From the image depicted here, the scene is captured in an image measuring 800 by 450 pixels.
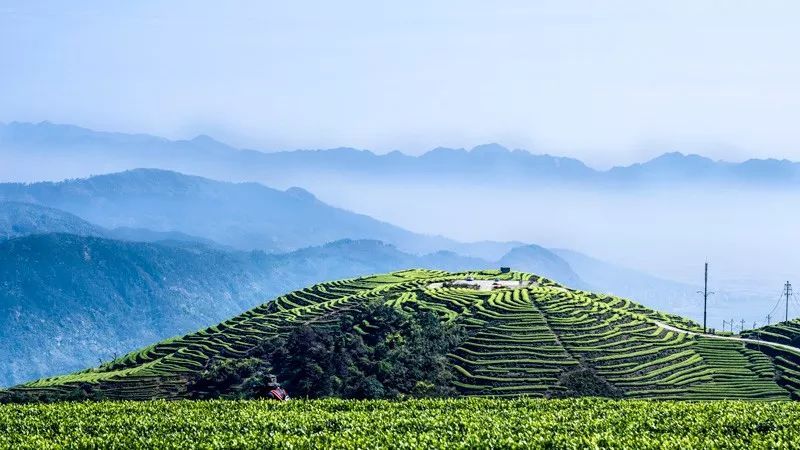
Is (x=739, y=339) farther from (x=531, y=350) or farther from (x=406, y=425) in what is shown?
(x=406, y=425)

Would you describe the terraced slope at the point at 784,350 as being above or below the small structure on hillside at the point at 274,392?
below

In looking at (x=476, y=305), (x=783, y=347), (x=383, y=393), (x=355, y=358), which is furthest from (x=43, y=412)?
(x=783, y=347)

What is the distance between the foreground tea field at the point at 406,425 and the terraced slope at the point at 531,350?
5002cm

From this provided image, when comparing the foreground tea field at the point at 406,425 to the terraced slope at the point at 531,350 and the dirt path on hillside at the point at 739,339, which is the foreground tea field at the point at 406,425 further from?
the dirt path on hillside at the point at 739,339

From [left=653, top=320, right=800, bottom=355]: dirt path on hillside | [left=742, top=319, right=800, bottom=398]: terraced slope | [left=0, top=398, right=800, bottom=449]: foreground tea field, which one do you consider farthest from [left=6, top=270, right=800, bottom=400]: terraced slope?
[left=0, top=398, right=800, bottom=449]: foreground tea field

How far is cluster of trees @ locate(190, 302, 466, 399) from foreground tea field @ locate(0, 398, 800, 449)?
1837 inches

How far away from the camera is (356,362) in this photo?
399 feet

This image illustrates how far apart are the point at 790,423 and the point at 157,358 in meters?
116

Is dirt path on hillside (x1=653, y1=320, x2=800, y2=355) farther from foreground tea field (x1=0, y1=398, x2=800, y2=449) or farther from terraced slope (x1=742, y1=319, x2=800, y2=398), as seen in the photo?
foreground tea field (x1=0, y1=398, x2=800, y2=449)

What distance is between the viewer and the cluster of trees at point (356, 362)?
115062 millimetres

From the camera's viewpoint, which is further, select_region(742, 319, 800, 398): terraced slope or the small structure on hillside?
select_region(742, 319, 800, 398): terraced slope

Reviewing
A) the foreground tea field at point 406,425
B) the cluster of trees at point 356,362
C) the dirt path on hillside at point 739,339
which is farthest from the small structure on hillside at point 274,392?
the dirt path on hillside at point 739,339

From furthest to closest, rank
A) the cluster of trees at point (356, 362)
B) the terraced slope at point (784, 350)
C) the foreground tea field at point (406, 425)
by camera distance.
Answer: the terraced slope at point (784, 350), the cluster of trees at point (356, 362), the foreground tea field at point (406, 425)

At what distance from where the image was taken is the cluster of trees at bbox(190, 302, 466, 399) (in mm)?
115062
